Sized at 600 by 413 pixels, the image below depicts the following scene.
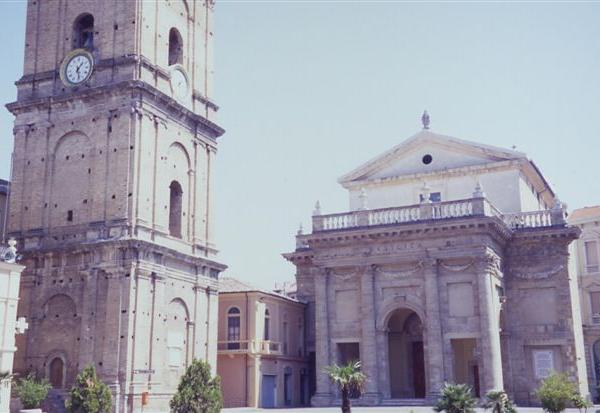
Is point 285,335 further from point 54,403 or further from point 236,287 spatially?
point 54,403

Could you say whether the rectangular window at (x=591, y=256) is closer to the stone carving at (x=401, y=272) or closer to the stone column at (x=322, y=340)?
the stone carving at (x=401, y=272)

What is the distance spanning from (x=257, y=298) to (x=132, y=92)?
654 inches

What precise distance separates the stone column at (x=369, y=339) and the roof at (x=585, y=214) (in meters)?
24.9

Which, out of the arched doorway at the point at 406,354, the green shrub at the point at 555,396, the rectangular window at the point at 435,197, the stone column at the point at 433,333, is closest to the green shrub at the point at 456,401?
the green shrub at the point at 555,396

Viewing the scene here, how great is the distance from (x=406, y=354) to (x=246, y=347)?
945cm

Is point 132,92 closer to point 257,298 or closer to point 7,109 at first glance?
point 7,109

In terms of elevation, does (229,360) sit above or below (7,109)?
below

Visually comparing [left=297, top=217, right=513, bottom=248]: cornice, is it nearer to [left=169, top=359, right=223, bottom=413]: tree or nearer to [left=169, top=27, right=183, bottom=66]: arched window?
[left=169, top=27, right=183, bottom=66]: arched window

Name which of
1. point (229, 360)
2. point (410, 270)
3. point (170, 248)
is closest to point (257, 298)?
point (229, 360)

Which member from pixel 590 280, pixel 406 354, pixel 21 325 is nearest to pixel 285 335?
pixel 406 354

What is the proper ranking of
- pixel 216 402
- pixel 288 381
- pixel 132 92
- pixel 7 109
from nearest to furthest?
pixel 216 402
pixel 132 92
pixel 7 109
pixel 288 381

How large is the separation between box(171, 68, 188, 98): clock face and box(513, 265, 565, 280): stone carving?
21349mm

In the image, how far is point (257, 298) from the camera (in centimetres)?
4594

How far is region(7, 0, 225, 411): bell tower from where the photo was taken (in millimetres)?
32156
